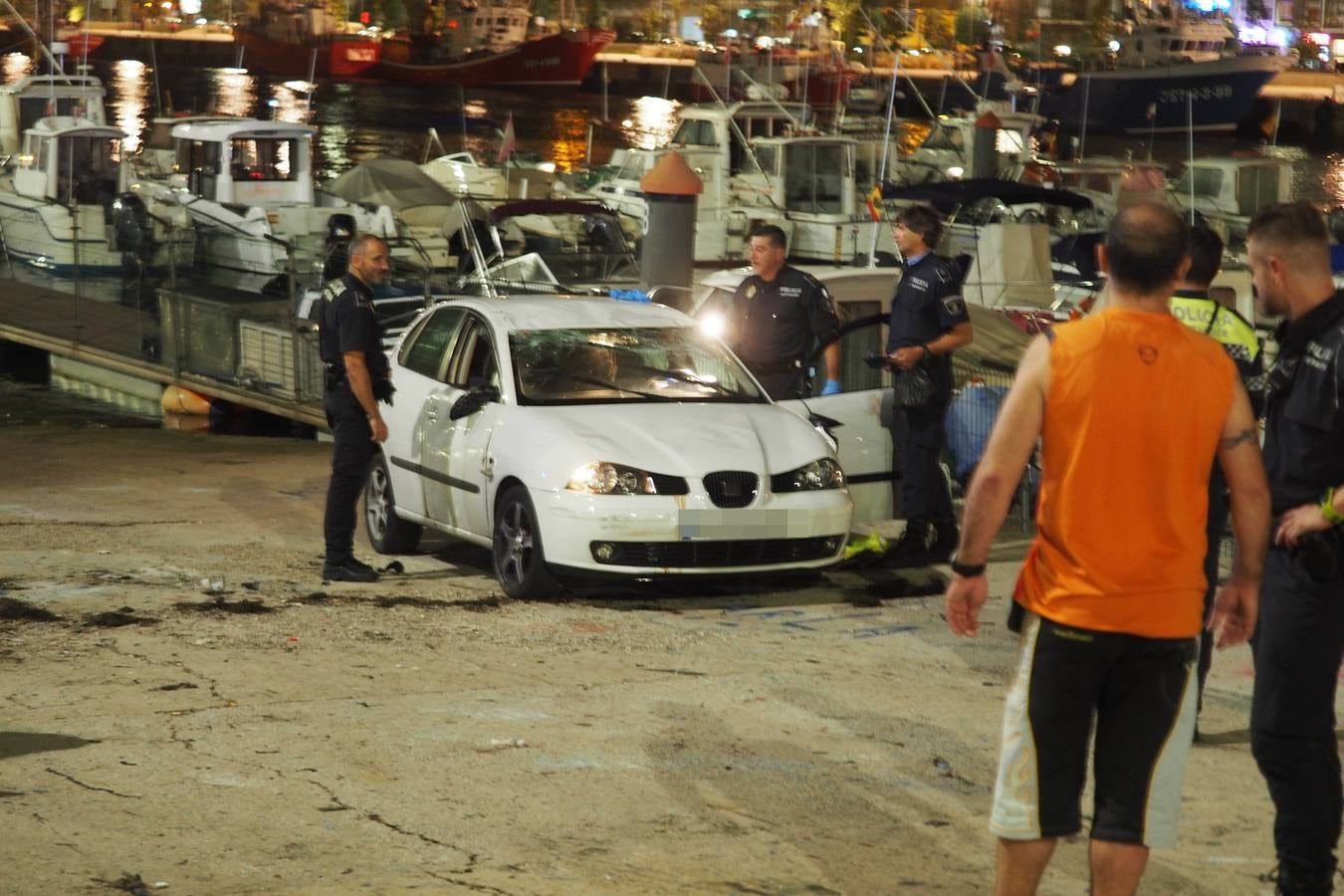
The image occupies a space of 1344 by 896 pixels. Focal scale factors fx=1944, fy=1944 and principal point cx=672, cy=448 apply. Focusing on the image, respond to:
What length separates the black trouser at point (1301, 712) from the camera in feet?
15.5

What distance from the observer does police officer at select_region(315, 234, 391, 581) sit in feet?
31.0

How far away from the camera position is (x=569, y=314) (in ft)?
33.7

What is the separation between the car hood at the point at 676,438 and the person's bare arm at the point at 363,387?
0.72 metres

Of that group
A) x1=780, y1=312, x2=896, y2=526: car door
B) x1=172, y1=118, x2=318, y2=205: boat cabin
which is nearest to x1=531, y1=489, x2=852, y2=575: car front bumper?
x1=780, y1=312, x2=896, y2=526: car door

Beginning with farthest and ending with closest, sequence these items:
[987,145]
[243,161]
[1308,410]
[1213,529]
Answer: [987,145] → [243,161] → [1213,529] → [1308,410]

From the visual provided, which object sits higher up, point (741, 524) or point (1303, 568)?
point (1303, 568)

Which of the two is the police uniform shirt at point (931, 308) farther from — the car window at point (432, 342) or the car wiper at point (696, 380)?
the car window at point (432, 342)

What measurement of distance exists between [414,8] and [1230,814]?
13937cm

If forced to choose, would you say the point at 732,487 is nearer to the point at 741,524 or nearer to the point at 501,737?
the point at 741,524

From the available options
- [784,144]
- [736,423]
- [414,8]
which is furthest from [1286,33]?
[736,423]

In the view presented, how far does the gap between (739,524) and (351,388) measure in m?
2.04

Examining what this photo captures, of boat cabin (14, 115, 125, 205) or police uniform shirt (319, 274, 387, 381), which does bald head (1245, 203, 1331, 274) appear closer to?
police uniform shirt (319, 274, 387, 381)

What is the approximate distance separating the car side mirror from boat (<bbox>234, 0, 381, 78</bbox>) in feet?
333

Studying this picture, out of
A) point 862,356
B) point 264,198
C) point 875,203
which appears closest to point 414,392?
point 862,356
